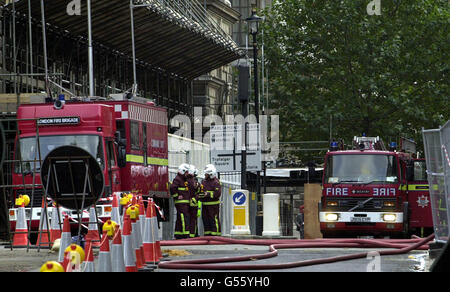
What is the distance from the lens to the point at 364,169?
91.9ft

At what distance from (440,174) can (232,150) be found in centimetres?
2019

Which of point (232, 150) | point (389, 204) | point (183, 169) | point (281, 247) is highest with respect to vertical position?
point (232, 150)

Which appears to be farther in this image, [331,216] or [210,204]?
[331,216]

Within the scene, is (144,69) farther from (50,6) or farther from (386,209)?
(386,209)

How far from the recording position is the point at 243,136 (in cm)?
3359

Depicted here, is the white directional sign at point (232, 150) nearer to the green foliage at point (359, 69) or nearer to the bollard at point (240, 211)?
the bollard at point (240, 211)

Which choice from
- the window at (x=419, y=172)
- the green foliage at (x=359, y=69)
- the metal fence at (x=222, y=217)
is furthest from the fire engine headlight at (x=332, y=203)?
the green foliage at (x=359, y=69)

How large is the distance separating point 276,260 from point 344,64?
44956 millimetres

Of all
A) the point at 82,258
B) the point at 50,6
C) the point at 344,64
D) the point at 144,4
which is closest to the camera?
the point at 82,258

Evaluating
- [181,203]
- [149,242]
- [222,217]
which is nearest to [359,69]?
[222,217]

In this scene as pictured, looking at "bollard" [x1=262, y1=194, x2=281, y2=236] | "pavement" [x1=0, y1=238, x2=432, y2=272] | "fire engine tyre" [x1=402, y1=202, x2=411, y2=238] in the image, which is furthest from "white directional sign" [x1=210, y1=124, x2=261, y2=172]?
"pavement" [x1=0, y1=238, x2=432, y2=272]

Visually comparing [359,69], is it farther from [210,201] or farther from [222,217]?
[210,201]

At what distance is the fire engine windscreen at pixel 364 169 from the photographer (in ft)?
91.8

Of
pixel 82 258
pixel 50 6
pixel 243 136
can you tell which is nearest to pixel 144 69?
pixel 50 6
